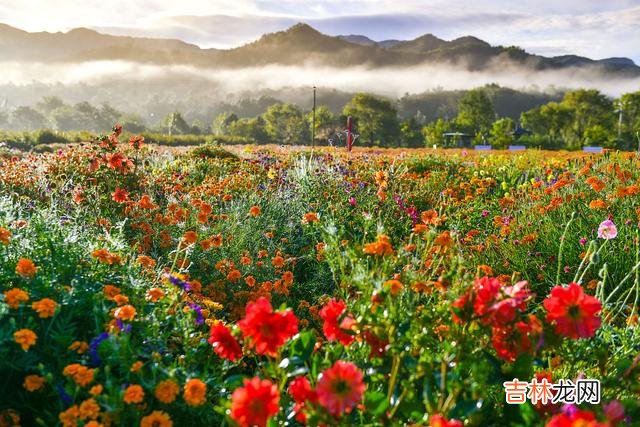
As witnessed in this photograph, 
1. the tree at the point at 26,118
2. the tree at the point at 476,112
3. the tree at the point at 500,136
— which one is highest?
the tree at the point at 476,112

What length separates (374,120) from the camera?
204ft

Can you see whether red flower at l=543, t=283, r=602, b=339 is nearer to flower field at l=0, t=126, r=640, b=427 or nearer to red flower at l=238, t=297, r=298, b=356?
flower field at l=0, t=126, r=640, b=427

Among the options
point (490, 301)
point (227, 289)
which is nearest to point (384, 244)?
point (490, 301)

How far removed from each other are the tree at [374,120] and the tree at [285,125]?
232 inches

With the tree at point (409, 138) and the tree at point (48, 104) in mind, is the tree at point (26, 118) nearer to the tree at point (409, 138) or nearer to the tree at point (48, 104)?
the tree at point (48, 104)

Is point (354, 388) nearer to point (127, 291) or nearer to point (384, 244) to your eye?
point (384, 244)

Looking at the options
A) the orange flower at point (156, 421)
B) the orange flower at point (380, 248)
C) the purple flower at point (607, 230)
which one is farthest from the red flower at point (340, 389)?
the purple flower at point (607, 230)

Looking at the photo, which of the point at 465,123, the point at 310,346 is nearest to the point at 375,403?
the point at 310,346

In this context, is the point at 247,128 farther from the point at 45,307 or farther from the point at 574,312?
the point at 574,312

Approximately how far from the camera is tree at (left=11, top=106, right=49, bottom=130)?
121 metres

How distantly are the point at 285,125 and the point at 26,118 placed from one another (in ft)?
265

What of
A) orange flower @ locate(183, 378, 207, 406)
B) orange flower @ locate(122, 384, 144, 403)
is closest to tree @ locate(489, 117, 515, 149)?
orange flower @ locate(183, 378, 207, 406)

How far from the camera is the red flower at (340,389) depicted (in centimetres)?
139

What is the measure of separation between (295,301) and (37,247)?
2.22m
